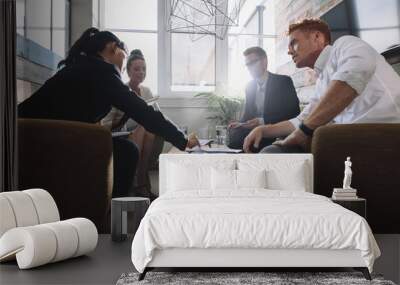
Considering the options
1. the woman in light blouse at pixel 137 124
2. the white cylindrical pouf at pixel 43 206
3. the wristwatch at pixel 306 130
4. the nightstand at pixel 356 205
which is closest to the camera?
the white cylindrical pouf at pixel 43 206

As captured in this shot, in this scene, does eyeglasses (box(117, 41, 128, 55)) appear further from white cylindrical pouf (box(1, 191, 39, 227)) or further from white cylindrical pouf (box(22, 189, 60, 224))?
white cylindrical pouf (box(1, 191, 39, 227))

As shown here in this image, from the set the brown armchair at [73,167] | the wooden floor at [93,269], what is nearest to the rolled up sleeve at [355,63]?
the wooden floor at [93,269]

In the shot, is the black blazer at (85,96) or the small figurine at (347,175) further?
the black blazer at (85,96)

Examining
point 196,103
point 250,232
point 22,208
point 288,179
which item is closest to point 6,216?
point 22,208

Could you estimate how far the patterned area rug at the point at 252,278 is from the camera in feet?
13.3

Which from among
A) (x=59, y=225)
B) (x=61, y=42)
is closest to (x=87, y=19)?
(x=61, y=42)

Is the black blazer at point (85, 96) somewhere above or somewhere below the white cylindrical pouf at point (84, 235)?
above

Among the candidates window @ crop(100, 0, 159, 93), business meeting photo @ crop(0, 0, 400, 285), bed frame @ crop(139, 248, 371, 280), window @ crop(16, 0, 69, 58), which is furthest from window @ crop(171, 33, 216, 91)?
bed frame @ crop(139, 248, 371, 280)

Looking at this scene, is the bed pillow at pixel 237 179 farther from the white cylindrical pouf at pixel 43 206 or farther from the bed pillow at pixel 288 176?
the white cylindrical pouf at pixel 43 206

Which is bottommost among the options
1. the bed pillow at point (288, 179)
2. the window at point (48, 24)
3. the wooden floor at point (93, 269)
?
the wooden floor at point (93, 269)

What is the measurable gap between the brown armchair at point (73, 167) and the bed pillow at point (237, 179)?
1.25m

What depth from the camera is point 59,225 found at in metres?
4.64

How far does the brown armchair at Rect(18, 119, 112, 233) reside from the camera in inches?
237

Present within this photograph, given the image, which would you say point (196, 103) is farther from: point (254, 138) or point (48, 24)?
point (48, 24)
